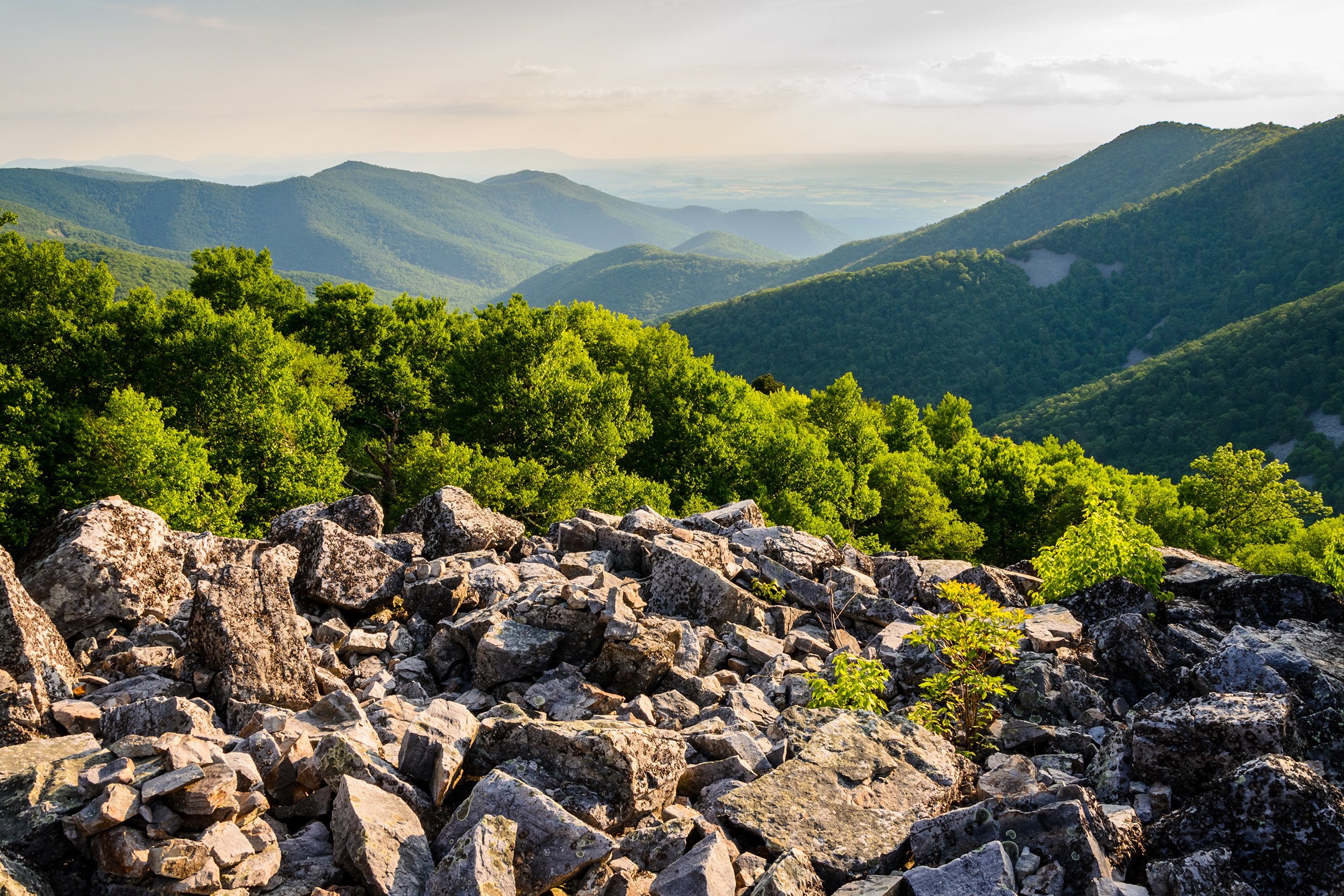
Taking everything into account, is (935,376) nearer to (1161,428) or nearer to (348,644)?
(1161,428)

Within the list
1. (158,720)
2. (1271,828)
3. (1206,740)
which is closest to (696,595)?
(1206,740)

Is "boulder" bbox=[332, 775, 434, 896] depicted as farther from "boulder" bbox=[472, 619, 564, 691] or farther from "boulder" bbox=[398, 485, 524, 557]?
"boulder" bbox=[398, 485, 524, 557]

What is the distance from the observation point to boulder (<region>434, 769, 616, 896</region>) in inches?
249

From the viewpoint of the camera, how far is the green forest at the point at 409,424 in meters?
27.5

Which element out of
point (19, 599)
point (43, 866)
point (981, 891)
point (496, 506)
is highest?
point (19, 599)

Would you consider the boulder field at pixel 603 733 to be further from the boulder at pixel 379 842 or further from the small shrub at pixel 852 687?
the small shrub at pixel 852 687

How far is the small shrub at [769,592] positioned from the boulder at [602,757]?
6.31 meters

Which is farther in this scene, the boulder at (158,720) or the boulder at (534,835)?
the boulder at (158,720)

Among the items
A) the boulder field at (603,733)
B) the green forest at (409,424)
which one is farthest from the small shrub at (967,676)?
the green forest at (409,424)

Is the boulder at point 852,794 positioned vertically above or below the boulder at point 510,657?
below

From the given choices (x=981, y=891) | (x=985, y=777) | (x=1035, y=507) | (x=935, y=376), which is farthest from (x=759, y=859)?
(x=935, y=376)

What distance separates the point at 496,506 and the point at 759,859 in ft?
76.3

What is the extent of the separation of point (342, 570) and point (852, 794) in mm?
8700

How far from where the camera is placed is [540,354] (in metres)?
33.2
